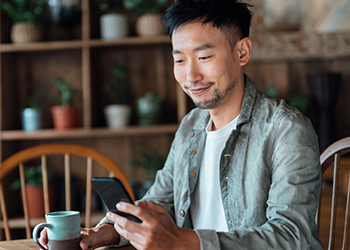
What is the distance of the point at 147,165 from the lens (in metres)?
2.50

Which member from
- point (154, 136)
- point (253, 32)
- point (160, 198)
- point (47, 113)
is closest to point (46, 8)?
point (47, 113)

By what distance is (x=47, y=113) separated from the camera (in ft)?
8.53

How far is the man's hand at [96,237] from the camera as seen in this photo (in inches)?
36.8

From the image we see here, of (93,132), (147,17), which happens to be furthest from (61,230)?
(147,17)

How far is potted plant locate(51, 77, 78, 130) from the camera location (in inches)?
93.6

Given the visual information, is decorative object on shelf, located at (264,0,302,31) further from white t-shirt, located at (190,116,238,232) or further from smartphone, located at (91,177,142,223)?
smartphone, located at (91,177,142,223)

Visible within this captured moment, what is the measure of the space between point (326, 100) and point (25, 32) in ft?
6.35

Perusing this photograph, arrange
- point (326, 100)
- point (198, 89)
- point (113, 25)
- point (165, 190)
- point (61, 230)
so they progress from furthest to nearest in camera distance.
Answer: point (113, 25)
point (326, 100)
point (165, 190)
point (198, 89)
point (61, 230)

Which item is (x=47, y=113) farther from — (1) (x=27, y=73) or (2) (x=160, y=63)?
(2) (x=160, y=63)

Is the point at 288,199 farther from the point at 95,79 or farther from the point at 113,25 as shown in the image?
the point at 95,79

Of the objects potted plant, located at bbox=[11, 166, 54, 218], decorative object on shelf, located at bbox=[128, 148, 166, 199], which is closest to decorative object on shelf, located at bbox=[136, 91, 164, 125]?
decorative object on shelf, located at bbox=[128, 148, 166, 199]

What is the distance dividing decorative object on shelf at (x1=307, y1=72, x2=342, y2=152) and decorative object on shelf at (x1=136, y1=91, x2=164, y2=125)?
3.17ft

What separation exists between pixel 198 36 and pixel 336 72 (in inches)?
63.7

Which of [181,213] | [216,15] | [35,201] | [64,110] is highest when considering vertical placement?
[216,15]
